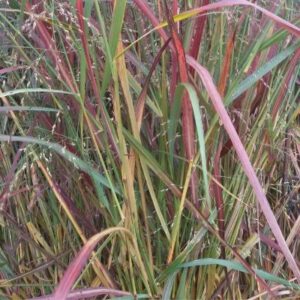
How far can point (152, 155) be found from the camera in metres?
0.90

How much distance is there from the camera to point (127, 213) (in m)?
0.89

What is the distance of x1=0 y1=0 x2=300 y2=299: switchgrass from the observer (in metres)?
0.87

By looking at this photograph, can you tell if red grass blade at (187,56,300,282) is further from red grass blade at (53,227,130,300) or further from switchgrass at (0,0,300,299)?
red grass blade at (53,227,130,300)

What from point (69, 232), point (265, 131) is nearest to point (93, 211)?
point (69, 232)

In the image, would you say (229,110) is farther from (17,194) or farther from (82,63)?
(17,194)

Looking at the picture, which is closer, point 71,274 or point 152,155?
point 71,274

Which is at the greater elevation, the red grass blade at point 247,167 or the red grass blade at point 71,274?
the red grass blade at point 247,167

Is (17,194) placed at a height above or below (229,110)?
below

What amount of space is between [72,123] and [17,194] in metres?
0.17

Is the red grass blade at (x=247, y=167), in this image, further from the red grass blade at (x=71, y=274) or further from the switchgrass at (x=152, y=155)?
the red grass blade at (x=71, y=274)

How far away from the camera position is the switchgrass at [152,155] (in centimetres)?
87

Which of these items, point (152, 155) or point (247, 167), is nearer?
point (247, 167)

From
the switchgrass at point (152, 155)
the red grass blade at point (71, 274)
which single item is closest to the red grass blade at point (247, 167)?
the switchgrass at point (152, 155)

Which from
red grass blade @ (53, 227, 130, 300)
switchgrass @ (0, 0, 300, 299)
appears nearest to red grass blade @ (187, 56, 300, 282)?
switchgrass @ (0, 0, 300, 299)
